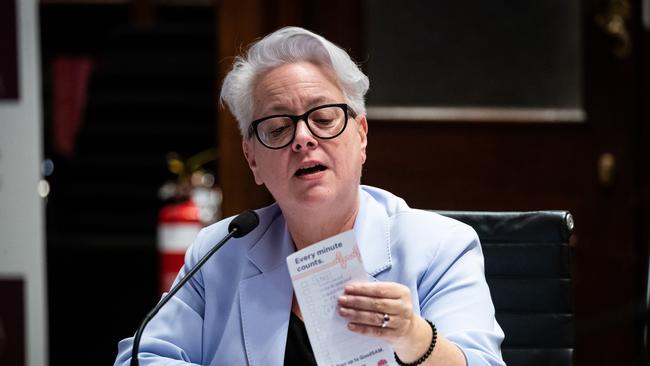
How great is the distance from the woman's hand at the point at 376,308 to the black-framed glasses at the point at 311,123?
1.24 ft

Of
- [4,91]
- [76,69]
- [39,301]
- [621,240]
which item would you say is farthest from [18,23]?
[621,240]

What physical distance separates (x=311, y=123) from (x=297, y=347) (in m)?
0.40

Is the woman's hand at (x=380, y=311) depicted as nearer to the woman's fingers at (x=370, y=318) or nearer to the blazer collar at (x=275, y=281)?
the woman's fingers at (x=370, y=318)

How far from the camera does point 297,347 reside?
68.2 inches

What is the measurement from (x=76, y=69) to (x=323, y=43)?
3.91m

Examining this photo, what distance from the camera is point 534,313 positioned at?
187 cm

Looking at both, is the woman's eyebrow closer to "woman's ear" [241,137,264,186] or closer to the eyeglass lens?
the eyeglass lens

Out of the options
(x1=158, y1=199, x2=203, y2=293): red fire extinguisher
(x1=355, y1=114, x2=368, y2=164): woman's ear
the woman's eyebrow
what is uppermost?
the woman's eyebrow

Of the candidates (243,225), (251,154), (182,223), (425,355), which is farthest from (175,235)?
(425,355)

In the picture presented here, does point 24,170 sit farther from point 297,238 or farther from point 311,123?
point 311,123

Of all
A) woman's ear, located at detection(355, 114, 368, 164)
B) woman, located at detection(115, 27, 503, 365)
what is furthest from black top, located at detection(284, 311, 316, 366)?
woman's ear, located at detection(355, 114, 368, 164)

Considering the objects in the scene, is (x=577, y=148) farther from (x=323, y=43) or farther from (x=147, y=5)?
(x=147, y=5)

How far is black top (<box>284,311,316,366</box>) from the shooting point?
1719 mm

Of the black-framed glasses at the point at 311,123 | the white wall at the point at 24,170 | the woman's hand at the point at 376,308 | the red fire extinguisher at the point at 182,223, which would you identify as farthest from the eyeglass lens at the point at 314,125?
the red fire extinguisher at the point at 182,223
